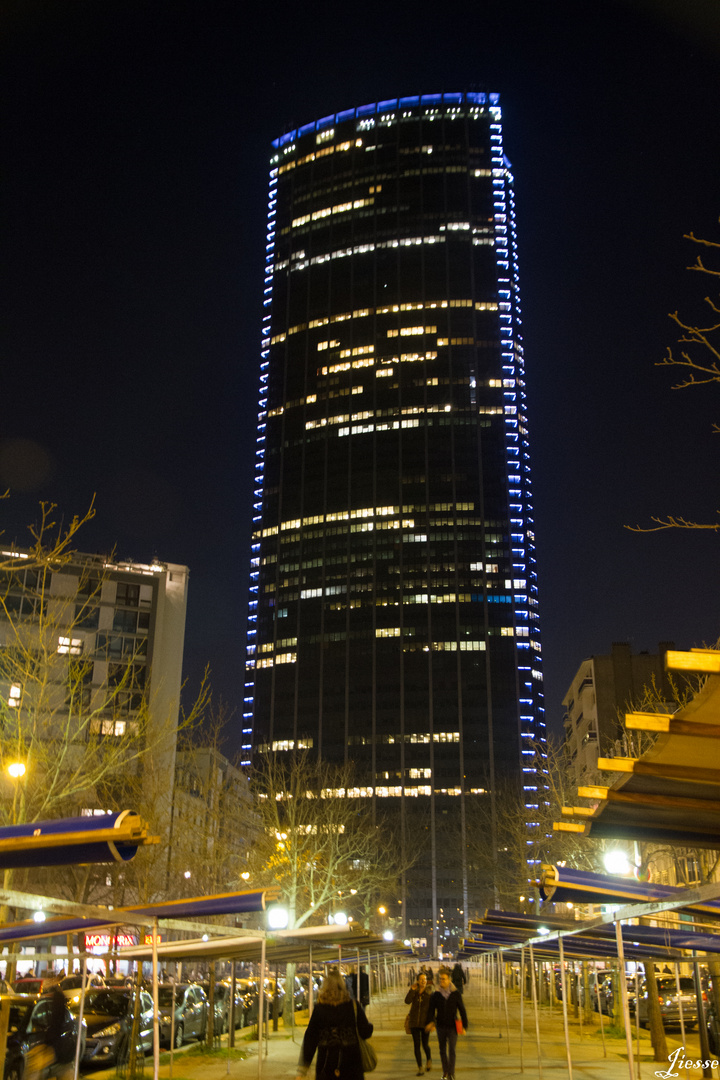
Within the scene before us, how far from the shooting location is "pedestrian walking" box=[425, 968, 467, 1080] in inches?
587

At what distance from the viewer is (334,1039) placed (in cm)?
827

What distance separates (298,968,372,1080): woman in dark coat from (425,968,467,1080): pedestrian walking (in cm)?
747

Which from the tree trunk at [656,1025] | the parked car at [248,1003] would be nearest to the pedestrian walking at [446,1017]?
the tree trunk at [656,1025]

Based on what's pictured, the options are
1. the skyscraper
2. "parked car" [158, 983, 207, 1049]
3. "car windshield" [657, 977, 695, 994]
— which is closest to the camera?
"parked car" [158, 983, 207, 1049]

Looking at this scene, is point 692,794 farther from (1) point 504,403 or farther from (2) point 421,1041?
(1) point 504,403

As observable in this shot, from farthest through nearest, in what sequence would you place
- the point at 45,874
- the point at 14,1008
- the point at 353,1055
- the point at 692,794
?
1. the point at 45,874
2. the point at 14,1008
3. the point at 353,1055
4. the point at 692,794

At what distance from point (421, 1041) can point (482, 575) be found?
162161 mm

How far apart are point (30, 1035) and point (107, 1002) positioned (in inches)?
190

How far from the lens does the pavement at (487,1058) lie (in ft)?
57.4

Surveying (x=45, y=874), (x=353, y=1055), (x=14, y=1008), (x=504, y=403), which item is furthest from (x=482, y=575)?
(x=353, y=1055)

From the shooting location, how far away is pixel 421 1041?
1772 centimetres

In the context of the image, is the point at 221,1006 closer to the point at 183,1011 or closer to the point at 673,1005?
the point at 183,1011

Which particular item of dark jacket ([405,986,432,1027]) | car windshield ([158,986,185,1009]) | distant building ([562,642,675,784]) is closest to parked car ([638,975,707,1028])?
dark jacket ([405,986,432,1027])

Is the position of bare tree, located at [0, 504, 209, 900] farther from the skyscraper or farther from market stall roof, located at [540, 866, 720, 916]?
the skyscraper
